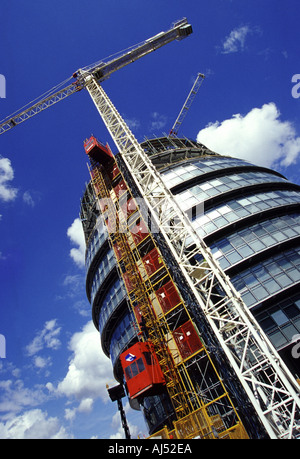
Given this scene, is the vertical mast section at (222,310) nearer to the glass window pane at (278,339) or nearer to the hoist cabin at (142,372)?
the glass window pane at (278,339)

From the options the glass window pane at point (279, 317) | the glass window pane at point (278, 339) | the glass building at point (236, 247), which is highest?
the glass building at point (236, 247)

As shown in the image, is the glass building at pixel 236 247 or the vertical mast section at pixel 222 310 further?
the glass building at pixel 236 247

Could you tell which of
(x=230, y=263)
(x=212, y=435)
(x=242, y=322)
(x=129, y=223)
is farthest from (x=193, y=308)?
(x=129, y=223)

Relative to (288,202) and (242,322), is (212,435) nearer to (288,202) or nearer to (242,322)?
(242,322)

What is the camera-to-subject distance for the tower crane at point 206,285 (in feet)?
49.6

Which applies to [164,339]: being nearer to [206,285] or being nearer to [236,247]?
[206,285]

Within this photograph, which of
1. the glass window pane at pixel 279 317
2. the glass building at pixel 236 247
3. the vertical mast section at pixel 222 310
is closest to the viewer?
the vertical mast section at pixel 222 310

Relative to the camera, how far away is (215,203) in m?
30.2

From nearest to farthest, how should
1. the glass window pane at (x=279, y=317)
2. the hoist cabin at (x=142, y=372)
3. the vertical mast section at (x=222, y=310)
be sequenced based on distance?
the vertical mast section at (x=222, y=310), the hoist cabin at (x=142, y=372), the glass window pane at (x=279, y=317)

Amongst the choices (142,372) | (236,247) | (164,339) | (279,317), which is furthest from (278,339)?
(142,372)

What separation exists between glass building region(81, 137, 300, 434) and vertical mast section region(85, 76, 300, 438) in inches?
91.3

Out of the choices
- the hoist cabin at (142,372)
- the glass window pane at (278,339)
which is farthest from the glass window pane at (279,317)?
the hoist cabin at (142,372)

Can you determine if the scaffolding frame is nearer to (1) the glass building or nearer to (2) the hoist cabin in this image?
(2) the hoist cabin
